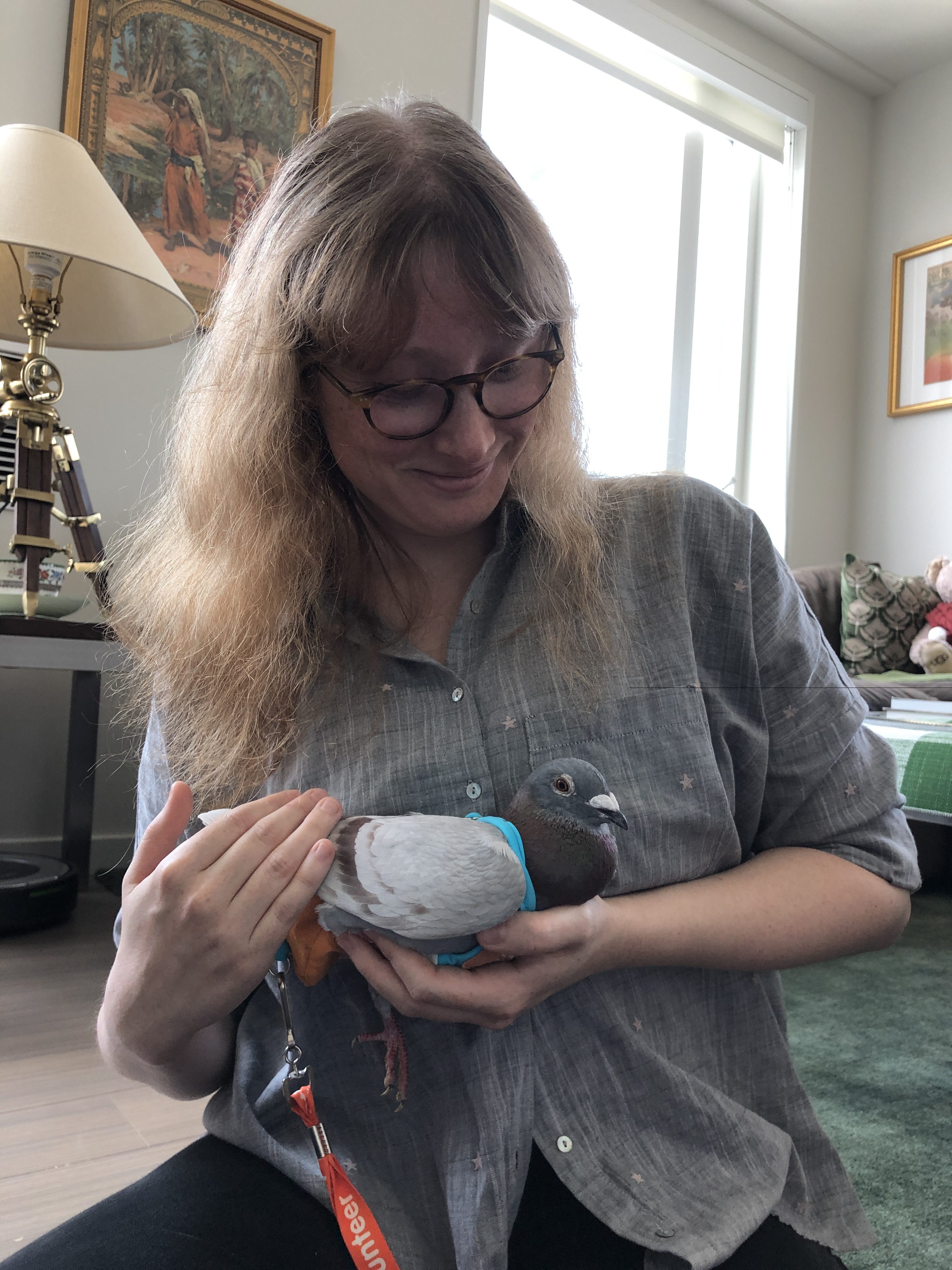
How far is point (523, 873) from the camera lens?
441 millimetres

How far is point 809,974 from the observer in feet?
5.66

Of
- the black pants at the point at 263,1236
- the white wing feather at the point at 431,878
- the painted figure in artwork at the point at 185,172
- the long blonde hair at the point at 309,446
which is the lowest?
the black pants at the point at 263,1236

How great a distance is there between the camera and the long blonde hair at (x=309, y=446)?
0.59m

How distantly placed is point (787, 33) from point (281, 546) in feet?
13.4

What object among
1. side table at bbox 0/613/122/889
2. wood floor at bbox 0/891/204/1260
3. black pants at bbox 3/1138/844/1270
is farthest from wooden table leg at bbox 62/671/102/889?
black pants at bbox 3/1138/844/1270

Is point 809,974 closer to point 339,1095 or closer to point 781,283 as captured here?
point 339,1095

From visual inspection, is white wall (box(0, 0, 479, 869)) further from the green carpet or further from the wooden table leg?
the green carpet

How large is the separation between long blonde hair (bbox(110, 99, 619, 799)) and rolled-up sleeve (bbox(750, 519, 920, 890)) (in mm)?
120

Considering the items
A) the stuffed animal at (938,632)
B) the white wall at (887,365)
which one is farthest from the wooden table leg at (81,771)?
the white wall at (887,365)

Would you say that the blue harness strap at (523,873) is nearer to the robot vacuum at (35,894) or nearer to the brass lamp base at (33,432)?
the brass lamp base at (33,432)

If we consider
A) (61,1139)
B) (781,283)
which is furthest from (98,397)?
(781,283)

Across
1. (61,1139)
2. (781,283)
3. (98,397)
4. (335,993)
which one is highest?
(781,283)

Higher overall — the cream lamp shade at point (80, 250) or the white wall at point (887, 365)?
the white wall at point (887, 365)

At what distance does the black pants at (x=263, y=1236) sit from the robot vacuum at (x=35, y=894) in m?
1.28
